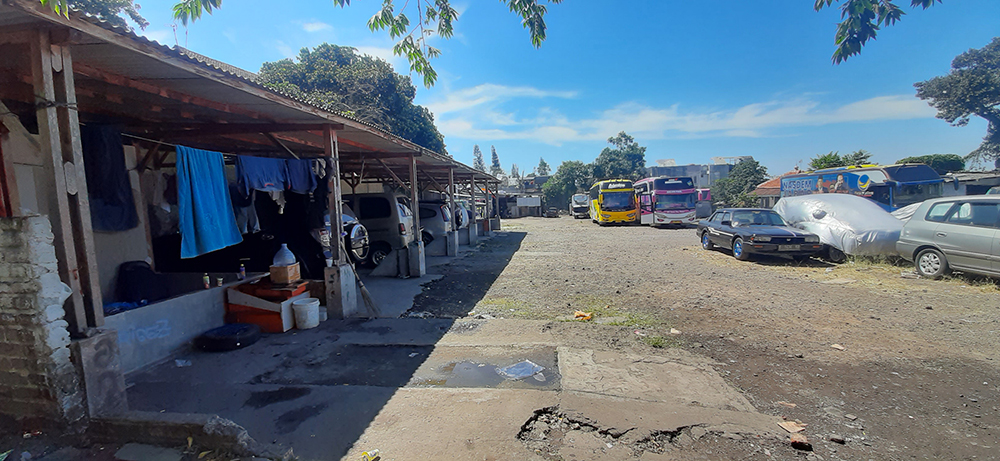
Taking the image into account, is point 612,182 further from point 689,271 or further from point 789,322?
point 789,322

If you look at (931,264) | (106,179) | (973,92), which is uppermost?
(973,92)

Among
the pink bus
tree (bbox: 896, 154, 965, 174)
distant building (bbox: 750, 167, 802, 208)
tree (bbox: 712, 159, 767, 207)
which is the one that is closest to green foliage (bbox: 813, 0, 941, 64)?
the pink bus

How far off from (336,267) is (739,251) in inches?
389

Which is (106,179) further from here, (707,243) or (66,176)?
(707,243)

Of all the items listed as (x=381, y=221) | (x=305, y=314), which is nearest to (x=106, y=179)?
(x=305, y=314)

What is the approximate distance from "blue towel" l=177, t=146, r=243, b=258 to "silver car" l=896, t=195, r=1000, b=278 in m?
11.7

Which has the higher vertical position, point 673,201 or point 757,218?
point 673,201

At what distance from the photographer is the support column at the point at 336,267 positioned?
6.13 m

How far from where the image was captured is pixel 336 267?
6.17 meters

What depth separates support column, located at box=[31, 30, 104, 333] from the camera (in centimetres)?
288

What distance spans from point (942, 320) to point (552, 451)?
243 inches

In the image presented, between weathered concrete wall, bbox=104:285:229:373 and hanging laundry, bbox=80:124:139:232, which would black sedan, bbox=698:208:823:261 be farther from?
hanging laundry, bbox=80:124:139:232

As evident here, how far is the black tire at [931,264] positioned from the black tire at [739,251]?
3.09 meters

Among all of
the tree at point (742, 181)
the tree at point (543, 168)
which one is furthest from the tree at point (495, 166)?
the tree at point (742, 181)
